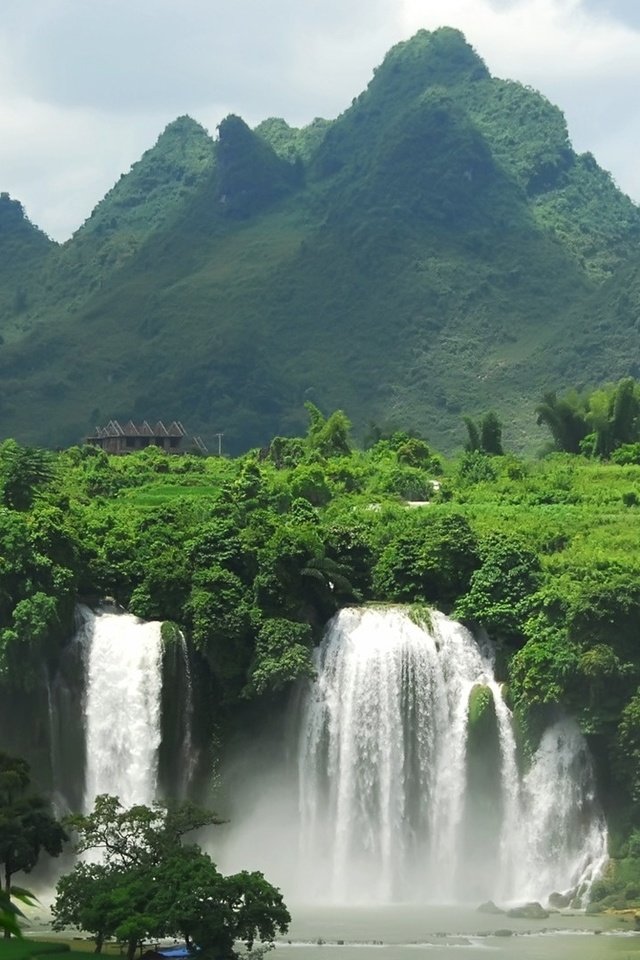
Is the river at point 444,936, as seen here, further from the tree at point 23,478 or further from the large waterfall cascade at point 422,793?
the tree at point 23,478

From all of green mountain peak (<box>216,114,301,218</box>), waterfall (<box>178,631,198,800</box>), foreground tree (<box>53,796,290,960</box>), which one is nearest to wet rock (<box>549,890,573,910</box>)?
waterfall (<box>178,631,198,800</box>)

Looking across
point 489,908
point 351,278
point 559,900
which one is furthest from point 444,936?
point 351,278

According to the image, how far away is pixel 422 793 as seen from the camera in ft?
154

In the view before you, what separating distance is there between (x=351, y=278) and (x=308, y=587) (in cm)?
9987

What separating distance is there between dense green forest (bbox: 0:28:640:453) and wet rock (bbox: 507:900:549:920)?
78.5 m

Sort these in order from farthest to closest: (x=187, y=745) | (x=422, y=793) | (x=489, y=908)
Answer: (x=187, y=745)
(x=422, y=793)
(x=489, y=908)

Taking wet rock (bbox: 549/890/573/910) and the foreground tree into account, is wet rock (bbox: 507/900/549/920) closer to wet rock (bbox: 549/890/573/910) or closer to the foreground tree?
wet rock (bbox: 549/890/573/910)

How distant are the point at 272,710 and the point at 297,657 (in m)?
2.00

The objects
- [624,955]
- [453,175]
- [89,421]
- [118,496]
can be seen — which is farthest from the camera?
[453,175]

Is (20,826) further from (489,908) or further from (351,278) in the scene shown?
(351,278)

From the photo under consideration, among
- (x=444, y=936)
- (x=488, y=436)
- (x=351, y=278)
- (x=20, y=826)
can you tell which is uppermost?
(x=351, y=278)

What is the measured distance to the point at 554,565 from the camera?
168ft

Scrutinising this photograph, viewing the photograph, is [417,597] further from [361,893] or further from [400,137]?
[400,137]

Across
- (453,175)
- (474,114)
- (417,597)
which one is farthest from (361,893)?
(474,114)
